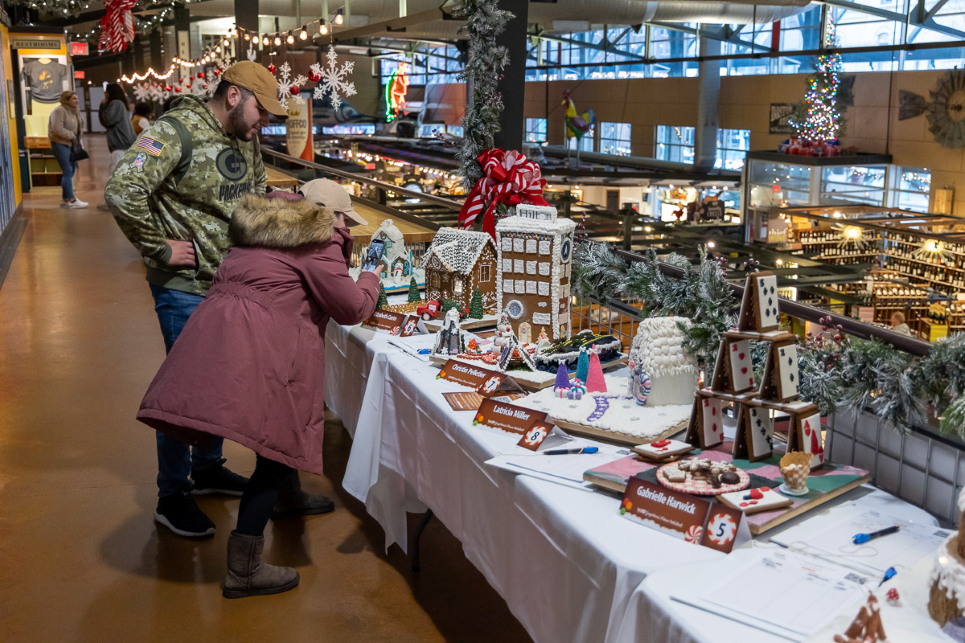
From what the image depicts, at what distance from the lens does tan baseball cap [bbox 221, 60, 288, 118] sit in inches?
115

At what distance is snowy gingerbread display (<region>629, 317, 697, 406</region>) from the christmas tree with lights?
553 inches

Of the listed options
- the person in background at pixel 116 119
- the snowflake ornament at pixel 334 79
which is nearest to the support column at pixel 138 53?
the person in background at pixel 116 119

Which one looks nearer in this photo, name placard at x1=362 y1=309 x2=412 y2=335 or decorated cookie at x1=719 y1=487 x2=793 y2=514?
decorated cookie at x1=719 y1=487 x2=793 y2=514

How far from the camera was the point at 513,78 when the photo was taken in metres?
4.05

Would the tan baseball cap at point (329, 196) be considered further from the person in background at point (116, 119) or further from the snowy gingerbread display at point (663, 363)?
the person in background at point (116, 119)

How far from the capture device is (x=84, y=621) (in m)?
2.62

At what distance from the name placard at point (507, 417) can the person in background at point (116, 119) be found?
9.88 meters

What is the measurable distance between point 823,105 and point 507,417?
48.2 ft

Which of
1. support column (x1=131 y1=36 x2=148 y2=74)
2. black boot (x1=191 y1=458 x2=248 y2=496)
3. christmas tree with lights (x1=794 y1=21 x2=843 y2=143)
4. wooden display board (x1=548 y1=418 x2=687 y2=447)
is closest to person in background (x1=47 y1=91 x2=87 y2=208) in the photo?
black boot (x1=191 y1=458 x2=248 y2=496)

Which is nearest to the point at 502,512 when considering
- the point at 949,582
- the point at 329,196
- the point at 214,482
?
the point at 949,582

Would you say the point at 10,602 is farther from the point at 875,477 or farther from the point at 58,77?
the point at 58,77

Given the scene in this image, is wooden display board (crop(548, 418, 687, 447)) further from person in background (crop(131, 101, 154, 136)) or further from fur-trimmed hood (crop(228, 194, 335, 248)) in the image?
person in background (crop(131, 101, 154, 136))

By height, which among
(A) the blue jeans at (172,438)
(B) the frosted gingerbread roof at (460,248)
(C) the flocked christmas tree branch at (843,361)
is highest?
(B) the frosted gingerbread roof at (460,248)

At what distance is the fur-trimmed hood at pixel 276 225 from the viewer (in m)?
2.44
